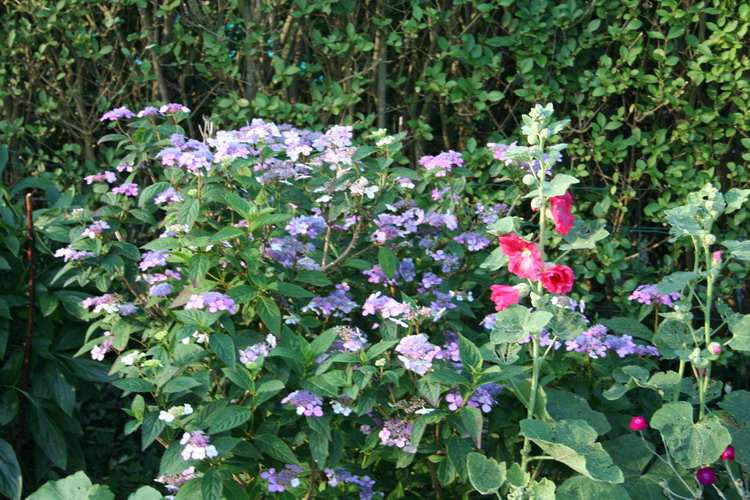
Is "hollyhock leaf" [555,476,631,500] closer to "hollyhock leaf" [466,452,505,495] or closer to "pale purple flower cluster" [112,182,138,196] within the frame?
"hollyhock leaf" [466,452,505,495]

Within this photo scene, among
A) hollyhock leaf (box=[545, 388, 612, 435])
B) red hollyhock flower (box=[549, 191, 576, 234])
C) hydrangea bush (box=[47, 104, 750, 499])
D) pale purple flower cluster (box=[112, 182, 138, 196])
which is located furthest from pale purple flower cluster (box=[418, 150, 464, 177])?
pale purple flower cluster (box=[112, 182, 138, 196])

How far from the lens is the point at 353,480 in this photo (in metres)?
2.17

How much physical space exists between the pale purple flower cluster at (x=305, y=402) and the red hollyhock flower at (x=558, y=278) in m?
0.63

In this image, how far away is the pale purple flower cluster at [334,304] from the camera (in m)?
2.28

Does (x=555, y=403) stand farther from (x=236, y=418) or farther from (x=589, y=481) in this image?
(x=236, y=418)

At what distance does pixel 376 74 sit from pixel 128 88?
1246 millimetres

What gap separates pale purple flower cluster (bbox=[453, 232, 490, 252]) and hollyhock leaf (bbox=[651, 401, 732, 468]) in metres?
0.75

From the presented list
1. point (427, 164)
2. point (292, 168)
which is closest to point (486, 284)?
point (427, 164)

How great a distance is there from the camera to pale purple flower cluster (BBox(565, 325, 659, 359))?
229 cm

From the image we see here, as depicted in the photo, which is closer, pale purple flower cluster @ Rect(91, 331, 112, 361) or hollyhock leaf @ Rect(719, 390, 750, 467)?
hollyhock leaf @ Rect(719, 390, 750, 467)

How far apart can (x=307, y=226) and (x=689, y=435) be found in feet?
3.80

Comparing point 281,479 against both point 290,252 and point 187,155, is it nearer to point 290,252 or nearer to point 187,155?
point 290,252

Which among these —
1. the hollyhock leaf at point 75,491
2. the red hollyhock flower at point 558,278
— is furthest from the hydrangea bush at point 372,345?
the hollyhock leaf at point 75,491

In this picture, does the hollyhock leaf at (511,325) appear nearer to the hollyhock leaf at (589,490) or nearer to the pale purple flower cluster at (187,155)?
the hollyhock leaf at (589,490)
